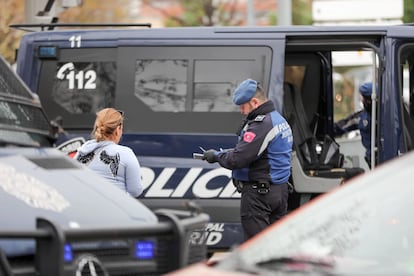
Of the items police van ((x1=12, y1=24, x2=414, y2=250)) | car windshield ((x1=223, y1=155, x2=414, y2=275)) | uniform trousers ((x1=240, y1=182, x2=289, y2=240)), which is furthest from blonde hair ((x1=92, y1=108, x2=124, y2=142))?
car windshield ((x1=223, y1=155, x2=414, y2=275))

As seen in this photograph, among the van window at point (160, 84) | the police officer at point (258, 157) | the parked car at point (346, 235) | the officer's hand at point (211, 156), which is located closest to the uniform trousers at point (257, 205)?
the police officer at point (258, 157)

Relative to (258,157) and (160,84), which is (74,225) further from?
(160,84)

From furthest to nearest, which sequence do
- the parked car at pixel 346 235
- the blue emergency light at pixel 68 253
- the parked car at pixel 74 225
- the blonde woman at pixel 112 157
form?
the blonde woman at pixel 112 157
the blue emergency light at pixel 68 253
the parked car at pixel 74 225
the parked car at pixel 346 235

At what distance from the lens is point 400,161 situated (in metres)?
4.38

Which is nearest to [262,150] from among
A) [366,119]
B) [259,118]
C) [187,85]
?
[259,118]

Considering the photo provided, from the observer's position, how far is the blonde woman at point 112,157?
297 inches

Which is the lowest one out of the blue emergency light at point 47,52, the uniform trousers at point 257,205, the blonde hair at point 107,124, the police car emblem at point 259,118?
the uniform trousers at point 257,205

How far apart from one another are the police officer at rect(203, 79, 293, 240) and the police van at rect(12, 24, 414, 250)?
0.70 meters

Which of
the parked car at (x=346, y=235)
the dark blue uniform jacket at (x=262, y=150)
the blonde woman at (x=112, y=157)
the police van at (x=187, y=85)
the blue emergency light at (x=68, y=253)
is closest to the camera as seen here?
the parked car at (x=346, y=235)

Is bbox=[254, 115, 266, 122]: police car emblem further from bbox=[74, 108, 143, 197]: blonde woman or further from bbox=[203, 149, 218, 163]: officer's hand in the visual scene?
bbox=[74, 108, 143, 197]: blonde woman

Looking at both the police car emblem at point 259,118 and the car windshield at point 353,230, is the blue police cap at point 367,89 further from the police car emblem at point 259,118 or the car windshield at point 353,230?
the car windshield at point 353,230

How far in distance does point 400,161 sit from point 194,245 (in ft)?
4.41

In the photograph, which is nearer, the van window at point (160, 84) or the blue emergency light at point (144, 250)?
the blue emergency light at point (144, 250)

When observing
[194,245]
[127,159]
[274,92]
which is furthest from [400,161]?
[274,92]
